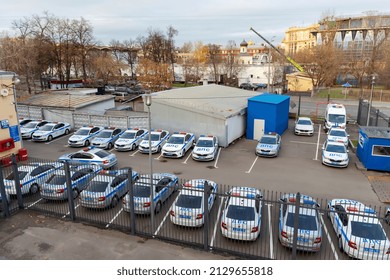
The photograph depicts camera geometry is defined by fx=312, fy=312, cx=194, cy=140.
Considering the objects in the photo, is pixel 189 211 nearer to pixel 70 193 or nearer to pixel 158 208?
pixel 158 208

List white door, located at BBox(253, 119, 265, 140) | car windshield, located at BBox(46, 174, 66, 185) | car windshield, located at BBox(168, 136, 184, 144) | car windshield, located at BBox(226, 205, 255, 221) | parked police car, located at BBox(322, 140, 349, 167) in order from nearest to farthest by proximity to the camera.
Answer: car windshield, located at BBox(226, 205, 255, 221)
car windshield, located at BBox(46, 174, 66, 185)
parked police car, located at BBox(322, 140, 349, 167)
car windshield, located at BBox(168, 136, 184, 144)
white door, located at BBox(253, 119, 265, 140)

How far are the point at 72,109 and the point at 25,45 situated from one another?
80.5 feet

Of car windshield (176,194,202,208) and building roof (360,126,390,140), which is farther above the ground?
building roof (360,126,390,140)

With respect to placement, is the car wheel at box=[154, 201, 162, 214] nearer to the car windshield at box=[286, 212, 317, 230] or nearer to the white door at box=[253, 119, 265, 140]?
the car windshield at box=[286, 212, 317, 230]

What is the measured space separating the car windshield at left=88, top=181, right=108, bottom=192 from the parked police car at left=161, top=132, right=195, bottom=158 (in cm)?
807

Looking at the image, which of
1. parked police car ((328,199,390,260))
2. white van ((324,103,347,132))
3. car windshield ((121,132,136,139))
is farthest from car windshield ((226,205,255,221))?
white van ((324,103,347,132))

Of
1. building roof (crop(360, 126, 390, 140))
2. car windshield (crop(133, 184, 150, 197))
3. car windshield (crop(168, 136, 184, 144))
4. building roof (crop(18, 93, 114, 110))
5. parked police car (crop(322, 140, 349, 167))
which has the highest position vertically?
building roof (crop(18, 93, 114, 110))

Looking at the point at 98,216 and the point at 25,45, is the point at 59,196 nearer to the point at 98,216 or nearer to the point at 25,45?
the point at 98,216

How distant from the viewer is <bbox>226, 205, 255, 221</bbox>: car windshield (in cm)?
978

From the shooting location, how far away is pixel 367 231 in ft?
29.6

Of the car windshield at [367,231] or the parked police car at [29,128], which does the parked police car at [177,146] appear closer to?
the car windshield at [367,231]

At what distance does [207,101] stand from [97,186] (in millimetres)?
15786

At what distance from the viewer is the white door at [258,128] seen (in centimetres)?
2395

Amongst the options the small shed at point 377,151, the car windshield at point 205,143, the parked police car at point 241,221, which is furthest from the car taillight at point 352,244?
the car windshield at point 205,143
